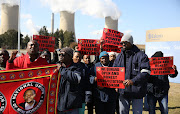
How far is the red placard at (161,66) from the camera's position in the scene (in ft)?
14.8

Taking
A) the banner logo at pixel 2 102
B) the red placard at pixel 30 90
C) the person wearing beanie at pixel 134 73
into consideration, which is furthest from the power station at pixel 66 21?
the banner logo at pixel 2 102

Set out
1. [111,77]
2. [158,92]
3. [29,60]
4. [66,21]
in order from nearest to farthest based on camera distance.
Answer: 1. [29,60]
2. [111,77]
3. [158,92]
4. [66,21]

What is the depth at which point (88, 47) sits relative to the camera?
17.5ft

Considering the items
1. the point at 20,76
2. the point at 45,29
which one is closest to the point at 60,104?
the point at 20,76

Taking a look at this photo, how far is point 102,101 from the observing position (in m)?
3.70

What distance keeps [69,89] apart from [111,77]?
0.88 metres

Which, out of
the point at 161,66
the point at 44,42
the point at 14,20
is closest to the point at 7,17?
the point at 14,20

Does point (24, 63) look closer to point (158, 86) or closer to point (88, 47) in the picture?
point (88, 47)

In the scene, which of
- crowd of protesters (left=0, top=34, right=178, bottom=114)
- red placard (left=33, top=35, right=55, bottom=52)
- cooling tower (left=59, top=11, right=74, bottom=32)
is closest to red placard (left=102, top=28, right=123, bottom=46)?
crowd of protesters (left=0, top=34, right=178, bottom=114)

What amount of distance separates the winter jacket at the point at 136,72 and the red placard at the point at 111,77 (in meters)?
0.19

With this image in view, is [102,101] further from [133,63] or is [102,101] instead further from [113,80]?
[133,63]

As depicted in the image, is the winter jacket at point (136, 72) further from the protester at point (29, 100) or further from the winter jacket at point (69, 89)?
the protester at point (29, 100)

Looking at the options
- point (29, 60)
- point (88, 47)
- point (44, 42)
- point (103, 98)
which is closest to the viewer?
point (29, 60)

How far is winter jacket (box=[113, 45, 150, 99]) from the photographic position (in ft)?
11.0
